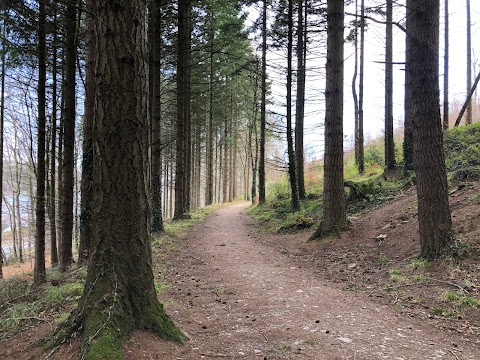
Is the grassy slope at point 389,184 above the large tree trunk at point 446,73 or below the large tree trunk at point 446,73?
below

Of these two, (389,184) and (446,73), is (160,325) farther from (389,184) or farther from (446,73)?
(446,73)

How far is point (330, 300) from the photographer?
464 cm

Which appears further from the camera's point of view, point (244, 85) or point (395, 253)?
point (244, 85)

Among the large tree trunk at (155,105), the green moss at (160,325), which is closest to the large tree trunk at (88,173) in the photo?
the green moss at (160,325)

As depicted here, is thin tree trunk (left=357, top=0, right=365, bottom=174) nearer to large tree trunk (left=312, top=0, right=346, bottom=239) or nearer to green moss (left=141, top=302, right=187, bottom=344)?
large tree trunk (left=312, top=0, right=346, bottom=239)

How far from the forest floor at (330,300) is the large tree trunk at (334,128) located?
0.50 m

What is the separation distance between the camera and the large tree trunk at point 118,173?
2998 millimetres

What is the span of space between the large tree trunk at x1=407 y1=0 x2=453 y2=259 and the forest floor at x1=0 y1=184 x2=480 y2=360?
0.44 m

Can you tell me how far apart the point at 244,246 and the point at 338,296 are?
470 cm

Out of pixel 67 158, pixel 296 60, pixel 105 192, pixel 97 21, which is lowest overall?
pixel 105 192

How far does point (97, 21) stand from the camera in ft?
10.0

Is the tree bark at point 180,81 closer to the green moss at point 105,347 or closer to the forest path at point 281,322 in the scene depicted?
the forest path at point 281,322

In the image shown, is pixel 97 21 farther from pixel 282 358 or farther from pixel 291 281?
pixel 291 281

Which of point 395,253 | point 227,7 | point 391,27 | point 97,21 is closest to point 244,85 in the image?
point 227,7
